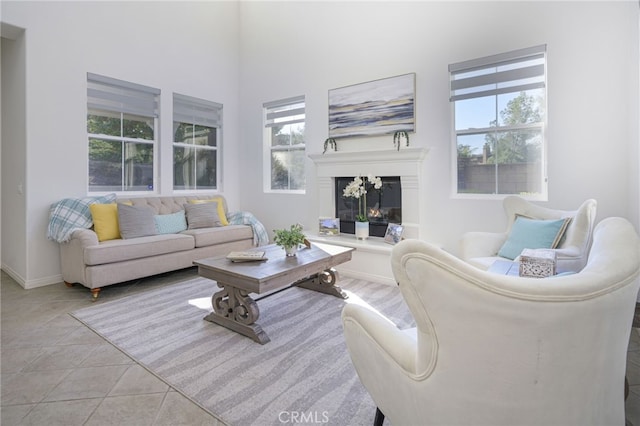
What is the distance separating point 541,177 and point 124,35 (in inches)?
200

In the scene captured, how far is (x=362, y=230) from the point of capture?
4.10 metres

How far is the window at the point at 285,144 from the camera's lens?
513 centimetres

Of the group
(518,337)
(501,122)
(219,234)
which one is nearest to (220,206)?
(219,234)

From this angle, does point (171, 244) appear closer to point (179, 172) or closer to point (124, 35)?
point (179, 172)

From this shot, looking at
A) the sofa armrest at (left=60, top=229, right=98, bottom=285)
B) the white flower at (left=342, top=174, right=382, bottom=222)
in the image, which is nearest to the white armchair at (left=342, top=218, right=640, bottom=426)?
the white flower at (left=342, top=174, right=382, bottom=222)

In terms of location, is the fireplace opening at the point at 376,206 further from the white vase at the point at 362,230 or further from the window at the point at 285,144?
the window at the point at 285,144

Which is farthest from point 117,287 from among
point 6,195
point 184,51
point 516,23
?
point 516,23

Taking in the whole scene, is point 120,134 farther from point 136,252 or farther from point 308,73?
point 308,73

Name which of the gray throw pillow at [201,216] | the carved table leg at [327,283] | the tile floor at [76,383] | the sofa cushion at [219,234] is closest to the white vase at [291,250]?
the carved table leg at [327,283]

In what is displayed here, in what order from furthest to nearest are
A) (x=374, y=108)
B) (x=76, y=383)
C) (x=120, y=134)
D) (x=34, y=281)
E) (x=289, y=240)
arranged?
1. (x=120, y=134)
2. (x=374, y=108)
3. (x=34, y=281)
4. (x=289, y=240)
5. (x=76, y=383)

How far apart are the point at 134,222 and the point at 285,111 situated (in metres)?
2.70

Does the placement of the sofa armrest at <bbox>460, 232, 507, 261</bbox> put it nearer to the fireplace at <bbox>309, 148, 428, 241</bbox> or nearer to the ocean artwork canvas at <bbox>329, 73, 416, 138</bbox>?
the fireplace at <bbox>309, 148, 428, 241</bbox>

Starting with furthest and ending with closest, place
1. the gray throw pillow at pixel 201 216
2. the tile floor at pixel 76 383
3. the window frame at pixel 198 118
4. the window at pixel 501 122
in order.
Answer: the window frame at pixel 198 118, the gray throw pillow at pixel 201 216, the window at pixel 501 122, the tile floor at pixel 76 383

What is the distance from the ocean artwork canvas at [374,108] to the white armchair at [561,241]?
1528 mm
